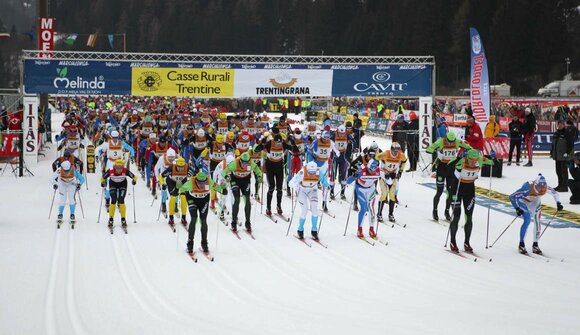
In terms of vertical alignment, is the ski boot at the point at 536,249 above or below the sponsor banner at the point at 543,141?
below

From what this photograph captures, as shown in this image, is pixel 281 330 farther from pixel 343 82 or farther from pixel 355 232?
pixel 343 82

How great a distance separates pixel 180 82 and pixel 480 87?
35.2 ft

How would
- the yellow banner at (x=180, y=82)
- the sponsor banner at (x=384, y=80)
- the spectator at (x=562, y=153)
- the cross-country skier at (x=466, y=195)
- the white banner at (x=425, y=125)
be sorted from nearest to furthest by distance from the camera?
the cross-country skier at (x=466, y=195)
the spectator at (x=562, y=153)
the yellow banner at (x=180, y=82)
the white banner at (x=425, y=125)
the sponsor banner at (x=384, y=80)

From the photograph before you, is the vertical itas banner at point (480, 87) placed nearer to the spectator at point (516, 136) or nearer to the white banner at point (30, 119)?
the spectator at point (516, 136)

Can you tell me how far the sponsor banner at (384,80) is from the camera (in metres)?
29.3

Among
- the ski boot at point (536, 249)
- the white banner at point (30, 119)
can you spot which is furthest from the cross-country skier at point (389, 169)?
the white banner at point (30, 119)

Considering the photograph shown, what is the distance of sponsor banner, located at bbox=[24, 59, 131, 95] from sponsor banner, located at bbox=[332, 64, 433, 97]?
7891mm

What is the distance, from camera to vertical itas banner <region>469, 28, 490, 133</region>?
27.3 metres

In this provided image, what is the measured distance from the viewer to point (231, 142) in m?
21.4

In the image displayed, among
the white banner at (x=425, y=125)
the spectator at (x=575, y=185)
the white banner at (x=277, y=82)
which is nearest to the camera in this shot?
the spectator at (x=575, y=185)

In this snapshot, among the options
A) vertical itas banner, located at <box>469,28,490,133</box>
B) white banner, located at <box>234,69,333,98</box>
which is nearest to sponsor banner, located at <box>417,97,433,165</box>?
vertical itas banner, located at <box>469,28,490,133</box>

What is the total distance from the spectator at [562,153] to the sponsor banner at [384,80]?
7.57 meters

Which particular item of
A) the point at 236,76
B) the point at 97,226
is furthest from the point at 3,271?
the point at 236,76

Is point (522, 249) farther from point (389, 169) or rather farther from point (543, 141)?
point (543, 141)
